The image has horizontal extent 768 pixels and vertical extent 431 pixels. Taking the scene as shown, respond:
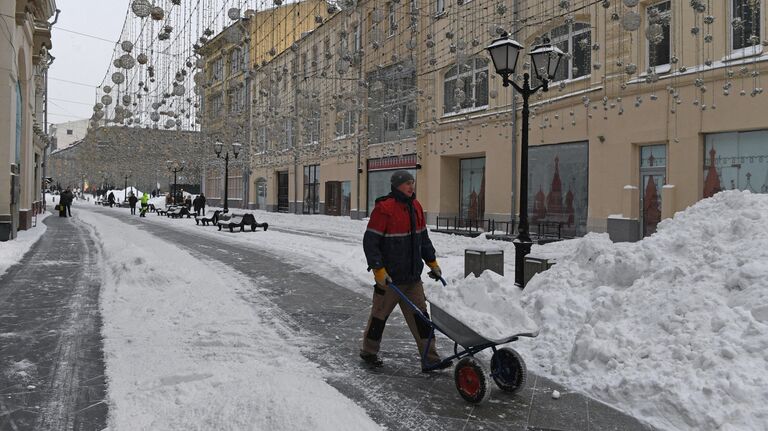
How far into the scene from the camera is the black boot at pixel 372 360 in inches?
215

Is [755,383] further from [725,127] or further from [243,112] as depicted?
[243,112]

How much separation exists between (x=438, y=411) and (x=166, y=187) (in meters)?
95.4

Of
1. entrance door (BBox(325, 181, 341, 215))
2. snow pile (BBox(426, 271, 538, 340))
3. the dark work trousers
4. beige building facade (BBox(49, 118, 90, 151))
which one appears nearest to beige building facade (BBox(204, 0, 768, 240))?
the dark work trousers

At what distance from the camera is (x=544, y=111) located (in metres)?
21.0

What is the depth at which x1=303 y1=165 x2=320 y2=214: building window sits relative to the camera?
41.4 meters

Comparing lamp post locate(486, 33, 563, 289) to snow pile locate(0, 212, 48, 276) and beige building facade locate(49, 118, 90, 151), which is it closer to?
snow pile locate(0, 212, 48, 276)

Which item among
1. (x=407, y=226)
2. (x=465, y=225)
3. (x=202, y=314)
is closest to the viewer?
(x=407, y=226)

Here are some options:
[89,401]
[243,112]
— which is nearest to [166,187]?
[243,112]

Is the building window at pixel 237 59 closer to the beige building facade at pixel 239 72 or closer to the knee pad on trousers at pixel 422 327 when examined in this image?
the beige building facade at pixel 239 72

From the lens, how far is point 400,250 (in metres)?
5.17

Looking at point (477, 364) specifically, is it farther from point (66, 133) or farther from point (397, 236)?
point (66, 133)

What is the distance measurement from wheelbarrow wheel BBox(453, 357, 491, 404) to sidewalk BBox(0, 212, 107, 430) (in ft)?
8.72

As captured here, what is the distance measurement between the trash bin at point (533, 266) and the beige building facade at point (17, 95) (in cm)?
1527

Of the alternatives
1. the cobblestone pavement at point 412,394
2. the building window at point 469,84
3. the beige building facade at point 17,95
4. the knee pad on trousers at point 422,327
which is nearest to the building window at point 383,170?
the building window at point 469,84
